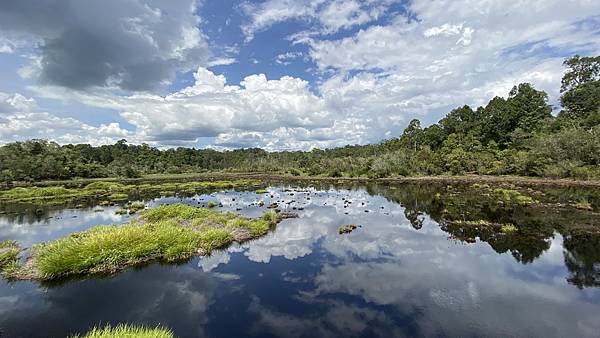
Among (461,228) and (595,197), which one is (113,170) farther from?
(595,197)

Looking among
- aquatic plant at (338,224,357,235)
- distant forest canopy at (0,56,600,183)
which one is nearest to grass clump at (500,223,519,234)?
aquatic plant at (338,224,357,235)

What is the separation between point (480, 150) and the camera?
3076 inches

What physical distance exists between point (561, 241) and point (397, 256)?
11.7 m

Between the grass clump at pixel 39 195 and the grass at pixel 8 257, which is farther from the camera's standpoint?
the grass clump at pixel 39 195

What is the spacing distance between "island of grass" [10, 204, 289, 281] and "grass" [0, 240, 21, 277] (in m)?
0.36

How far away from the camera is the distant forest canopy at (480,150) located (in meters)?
58.2

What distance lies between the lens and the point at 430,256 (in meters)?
19.4

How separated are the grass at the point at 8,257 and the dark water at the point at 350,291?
123 cm

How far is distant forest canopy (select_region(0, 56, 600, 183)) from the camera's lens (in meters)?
58.2

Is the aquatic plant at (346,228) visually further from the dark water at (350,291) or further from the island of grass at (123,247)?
the island of grass at (123,247)

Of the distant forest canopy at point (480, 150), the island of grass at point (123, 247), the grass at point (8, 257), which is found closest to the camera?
the island of grass at point (123, 247)

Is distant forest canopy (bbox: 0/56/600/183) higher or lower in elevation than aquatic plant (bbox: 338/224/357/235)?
higher

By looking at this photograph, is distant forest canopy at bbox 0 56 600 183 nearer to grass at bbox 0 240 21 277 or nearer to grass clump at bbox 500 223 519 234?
grass clump at bbox 500 223 519 234

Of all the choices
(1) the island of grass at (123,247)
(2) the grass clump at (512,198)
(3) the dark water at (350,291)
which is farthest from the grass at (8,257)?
(2) the grass clump at (512,198)
